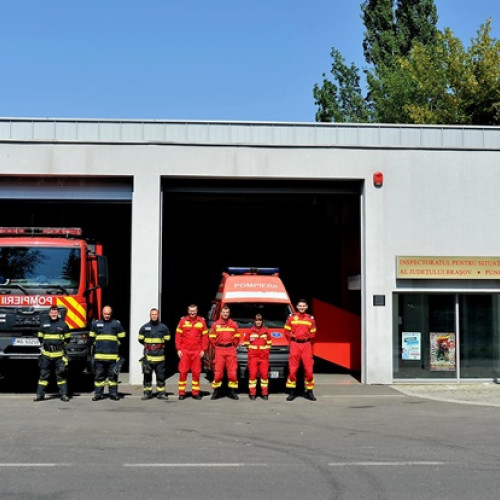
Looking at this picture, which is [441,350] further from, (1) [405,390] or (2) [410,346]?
(1) [405,390]

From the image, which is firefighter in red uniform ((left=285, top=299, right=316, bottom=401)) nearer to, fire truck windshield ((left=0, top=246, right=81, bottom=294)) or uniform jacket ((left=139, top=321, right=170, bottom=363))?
uniform jacket ((left=139, top=321, right=170, bottom=363))

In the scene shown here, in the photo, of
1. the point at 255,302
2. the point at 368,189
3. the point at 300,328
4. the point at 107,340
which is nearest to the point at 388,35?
the point at 368,189

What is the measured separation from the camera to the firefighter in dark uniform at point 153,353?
14.3m

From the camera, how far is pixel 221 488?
7121 millimetres

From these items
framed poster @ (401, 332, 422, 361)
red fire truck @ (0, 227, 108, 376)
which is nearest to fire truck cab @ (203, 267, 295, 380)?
framed poster @ (401, 332, 422, 361)

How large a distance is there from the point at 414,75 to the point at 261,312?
25424mm

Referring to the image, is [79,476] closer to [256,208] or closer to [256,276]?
[256,276]

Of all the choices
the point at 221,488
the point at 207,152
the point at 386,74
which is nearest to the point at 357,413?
the point at 221,488

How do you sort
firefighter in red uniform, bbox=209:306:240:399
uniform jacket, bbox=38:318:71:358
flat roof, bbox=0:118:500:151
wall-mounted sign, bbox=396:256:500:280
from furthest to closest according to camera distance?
1. flat roof, bbox=0:118:500:151
2. wall-mounted sign, bbox=396:256:500:280
3. firefighter in red uniform, bbox=209:306:240:399
4. uniform jacket, bbox=38:318:71:358

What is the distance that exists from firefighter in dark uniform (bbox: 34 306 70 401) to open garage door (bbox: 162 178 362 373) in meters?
5.47

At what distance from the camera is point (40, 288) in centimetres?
1445

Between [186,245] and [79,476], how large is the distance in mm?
22924

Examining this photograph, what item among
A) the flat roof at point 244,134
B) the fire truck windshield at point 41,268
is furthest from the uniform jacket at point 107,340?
the flat roof at point 244,134

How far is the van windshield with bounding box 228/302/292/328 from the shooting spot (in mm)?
16391
